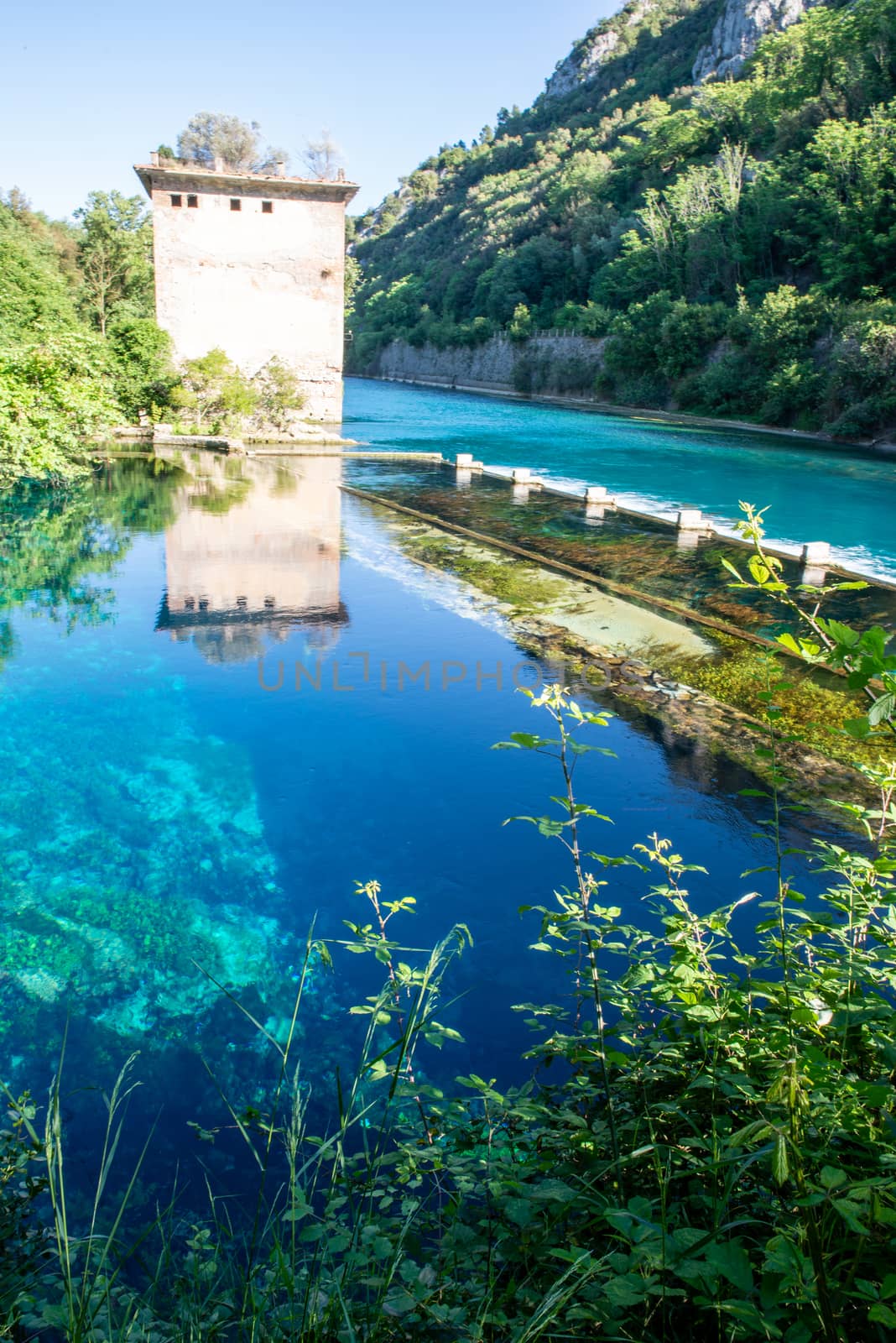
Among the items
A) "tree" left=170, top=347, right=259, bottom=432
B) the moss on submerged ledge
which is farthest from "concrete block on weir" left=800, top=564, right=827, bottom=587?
"tree" left=170, top=347, right=259, bottom=432

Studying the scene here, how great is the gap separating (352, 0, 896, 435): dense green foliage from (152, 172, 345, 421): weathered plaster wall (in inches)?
616

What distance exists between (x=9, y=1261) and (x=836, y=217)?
39.9 meters

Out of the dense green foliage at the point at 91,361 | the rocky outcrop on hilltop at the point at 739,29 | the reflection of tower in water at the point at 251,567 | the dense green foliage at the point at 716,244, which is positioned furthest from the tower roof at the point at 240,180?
the rocky outcrop on hilltop at the point at 739,29

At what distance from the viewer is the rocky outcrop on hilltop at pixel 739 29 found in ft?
193

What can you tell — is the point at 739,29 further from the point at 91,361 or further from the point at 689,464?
the point at 91,361

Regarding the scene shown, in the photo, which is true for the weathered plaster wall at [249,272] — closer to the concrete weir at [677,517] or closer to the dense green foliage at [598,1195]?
the concrete weir at [677,517]

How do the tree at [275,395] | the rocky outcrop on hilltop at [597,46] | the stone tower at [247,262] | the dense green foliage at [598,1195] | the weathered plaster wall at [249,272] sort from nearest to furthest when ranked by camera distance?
the dense green foliage at [598,1195]
the stone tower at [247,262]
the weathered plaster wall at [249,272]
the tree at [275,395]
the rocky outcrop on hilltop at [597,46]

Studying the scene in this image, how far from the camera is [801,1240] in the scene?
139 centimetres

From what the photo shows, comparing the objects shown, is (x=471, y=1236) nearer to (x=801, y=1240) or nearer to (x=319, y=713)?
(x=801, y=1240)

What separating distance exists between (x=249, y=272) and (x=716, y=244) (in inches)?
1017

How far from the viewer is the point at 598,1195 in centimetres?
188

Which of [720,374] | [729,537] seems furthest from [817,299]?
[729,537]

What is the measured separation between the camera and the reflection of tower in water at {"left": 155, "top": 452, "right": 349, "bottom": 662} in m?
8.36

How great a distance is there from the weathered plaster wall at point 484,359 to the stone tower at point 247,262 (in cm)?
2539
